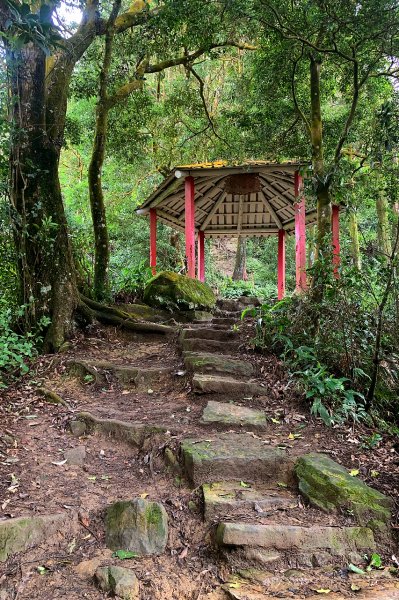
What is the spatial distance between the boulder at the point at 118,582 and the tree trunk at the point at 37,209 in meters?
3.60

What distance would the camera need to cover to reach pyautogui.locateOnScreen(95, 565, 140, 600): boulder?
83.5 inches

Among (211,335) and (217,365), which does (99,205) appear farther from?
(217,365)

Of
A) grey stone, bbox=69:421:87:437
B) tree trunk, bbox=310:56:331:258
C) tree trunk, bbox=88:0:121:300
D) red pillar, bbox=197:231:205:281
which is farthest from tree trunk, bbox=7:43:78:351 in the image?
red pillar, bbox=197:231:205:281

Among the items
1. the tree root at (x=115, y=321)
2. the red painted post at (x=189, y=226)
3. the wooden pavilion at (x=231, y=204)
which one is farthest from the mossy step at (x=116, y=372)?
the red painted post at (x=189, y=226)

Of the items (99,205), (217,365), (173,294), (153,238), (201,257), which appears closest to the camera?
(217,365)

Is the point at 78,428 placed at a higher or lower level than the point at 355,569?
higher

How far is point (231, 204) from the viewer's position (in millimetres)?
13094

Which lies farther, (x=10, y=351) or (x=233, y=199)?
(x=233, y=199)

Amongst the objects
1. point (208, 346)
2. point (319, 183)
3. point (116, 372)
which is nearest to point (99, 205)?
point (208, 346)

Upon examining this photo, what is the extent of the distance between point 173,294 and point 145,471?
479 cm

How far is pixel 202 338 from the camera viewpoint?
19.3 feet

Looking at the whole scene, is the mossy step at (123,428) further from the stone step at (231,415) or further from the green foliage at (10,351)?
the green foliage at (10,351)

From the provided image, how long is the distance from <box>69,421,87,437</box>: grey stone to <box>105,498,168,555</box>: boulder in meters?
1.25

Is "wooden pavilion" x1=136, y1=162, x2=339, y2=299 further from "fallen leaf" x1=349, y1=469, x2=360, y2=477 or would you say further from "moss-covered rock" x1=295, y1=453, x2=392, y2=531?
"moss-covered rock" x1=295, y1=453, x2=392, y2=531
